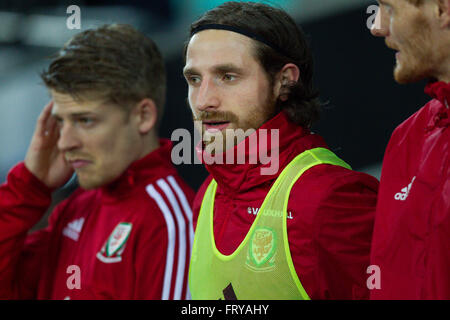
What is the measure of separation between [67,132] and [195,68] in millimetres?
751

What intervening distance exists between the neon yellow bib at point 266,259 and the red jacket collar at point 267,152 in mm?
30

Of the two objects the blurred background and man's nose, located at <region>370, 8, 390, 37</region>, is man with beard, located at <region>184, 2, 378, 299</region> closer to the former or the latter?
the blurred background

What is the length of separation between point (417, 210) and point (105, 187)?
1.32m

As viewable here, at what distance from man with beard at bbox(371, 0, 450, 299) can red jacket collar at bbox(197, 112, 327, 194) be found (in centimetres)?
34

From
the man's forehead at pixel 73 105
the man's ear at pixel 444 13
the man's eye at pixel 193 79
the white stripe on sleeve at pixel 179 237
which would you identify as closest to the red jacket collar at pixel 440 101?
the man's ear at pixel 444 13

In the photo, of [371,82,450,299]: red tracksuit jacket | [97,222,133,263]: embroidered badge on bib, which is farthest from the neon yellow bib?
[97,222,133,263]: embroidered badge on bib

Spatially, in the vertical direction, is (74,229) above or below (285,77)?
below

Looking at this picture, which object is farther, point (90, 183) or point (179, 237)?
point (90, 183)

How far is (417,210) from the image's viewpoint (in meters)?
1.25

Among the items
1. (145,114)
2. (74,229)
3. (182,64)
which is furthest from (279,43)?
(182,64)

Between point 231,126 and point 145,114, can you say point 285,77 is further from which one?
point 145,114

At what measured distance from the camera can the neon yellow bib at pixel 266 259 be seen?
152 centimetres

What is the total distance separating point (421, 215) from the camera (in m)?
1.24
